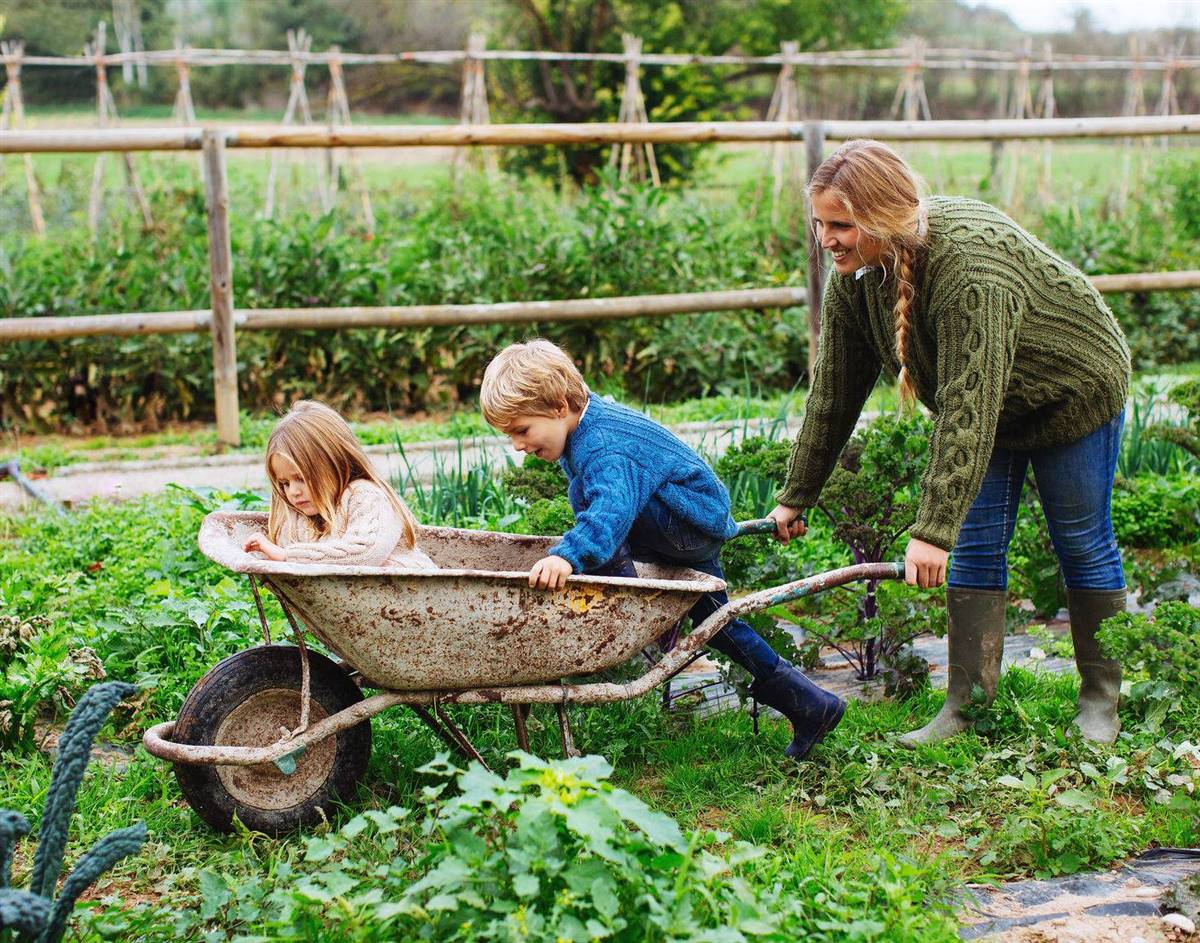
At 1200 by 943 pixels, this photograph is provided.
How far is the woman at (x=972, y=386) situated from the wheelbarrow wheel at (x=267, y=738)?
1243mm

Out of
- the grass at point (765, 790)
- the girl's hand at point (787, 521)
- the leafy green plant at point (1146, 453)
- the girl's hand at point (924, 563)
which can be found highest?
the girl's hand at point (924, 563)

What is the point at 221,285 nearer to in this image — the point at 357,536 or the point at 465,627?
the point at 357,536

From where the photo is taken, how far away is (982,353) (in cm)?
277

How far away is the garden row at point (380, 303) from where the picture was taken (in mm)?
7289

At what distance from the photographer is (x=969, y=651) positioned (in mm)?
3295

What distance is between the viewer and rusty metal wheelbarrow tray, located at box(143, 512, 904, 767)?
2.61m

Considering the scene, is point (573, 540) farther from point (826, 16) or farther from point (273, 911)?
point (826, 16)

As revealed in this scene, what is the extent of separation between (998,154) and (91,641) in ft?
36.7

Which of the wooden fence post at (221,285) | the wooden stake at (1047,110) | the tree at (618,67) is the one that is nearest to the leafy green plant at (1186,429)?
the wooden fence post at (221,285)

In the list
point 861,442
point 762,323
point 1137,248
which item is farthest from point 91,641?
point 1137,248

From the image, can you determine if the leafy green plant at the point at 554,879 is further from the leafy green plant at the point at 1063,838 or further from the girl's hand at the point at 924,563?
the girl's hand at the point at 924,563

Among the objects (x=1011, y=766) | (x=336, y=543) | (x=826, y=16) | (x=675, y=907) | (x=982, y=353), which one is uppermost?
(x=826, y=16)

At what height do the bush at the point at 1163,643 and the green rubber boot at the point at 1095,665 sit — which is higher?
the bush at the point at 1163,643

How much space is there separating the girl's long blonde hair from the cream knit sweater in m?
0.02
